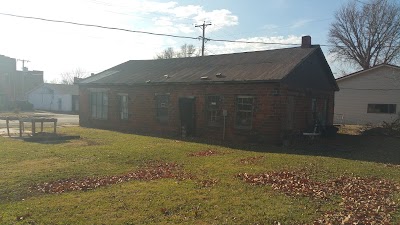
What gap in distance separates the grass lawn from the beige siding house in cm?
1787

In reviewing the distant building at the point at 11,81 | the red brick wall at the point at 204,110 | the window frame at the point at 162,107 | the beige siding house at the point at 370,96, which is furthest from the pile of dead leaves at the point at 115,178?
the distant building at the point at 11,81

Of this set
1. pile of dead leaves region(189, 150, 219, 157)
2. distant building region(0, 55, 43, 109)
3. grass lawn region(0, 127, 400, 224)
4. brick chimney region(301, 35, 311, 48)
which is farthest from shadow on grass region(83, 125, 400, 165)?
distant building region(0, 55, 43, 109)

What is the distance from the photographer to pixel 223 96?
18.3 metres

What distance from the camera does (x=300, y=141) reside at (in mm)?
18125

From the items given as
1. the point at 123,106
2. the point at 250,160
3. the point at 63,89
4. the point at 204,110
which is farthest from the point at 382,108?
the point at 63,89

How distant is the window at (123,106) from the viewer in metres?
23.9

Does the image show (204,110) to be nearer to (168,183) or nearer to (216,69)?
(216,69)

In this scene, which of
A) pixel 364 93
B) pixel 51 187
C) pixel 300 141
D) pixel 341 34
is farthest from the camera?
pixel 341 34

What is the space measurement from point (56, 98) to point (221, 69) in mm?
44488

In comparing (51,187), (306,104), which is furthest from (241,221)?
(306,104)

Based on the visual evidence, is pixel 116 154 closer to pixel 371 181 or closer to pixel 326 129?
pixel 371 181

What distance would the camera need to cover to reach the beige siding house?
1155 inches

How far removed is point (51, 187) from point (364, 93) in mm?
29385

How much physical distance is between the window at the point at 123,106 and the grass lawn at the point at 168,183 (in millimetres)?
8884
